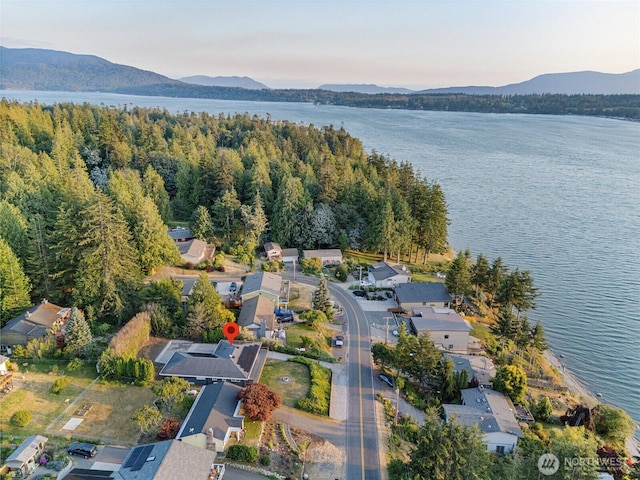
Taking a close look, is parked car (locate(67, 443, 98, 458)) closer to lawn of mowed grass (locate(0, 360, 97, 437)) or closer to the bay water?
lawn of mowed grass (locate(0, 360, 97, 437))

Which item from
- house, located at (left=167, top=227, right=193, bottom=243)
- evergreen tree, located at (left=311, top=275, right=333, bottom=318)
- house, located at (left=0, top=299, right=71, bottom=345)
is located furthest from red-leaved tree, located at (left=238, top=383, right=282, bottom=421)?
house, located at (left=167, top=227, right=193, bottom=243)

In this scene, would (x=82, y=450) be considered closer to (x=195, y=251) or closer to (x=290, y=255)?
(x=195, y=251)

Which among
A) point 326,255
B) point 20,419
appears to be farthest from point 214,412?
point 326,255

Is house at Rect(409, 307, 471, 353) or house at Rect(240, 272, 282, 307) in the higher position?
house at Rect(240, 272, 282, 307)

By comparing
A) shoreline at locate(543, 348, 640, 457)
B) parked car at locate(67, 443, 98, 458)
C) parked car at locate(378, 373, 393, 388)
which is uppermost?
parked car at locate(67, 443, 98, 458)

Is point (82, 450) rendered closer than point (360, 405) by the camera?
Yes

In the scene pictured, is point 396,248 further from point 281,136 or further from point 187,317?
point 281,136

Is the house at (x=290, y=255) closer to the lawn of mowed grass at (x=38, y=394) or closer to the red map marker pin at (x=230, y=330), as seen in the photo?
the red map marker pin at (x=230, y=330)
